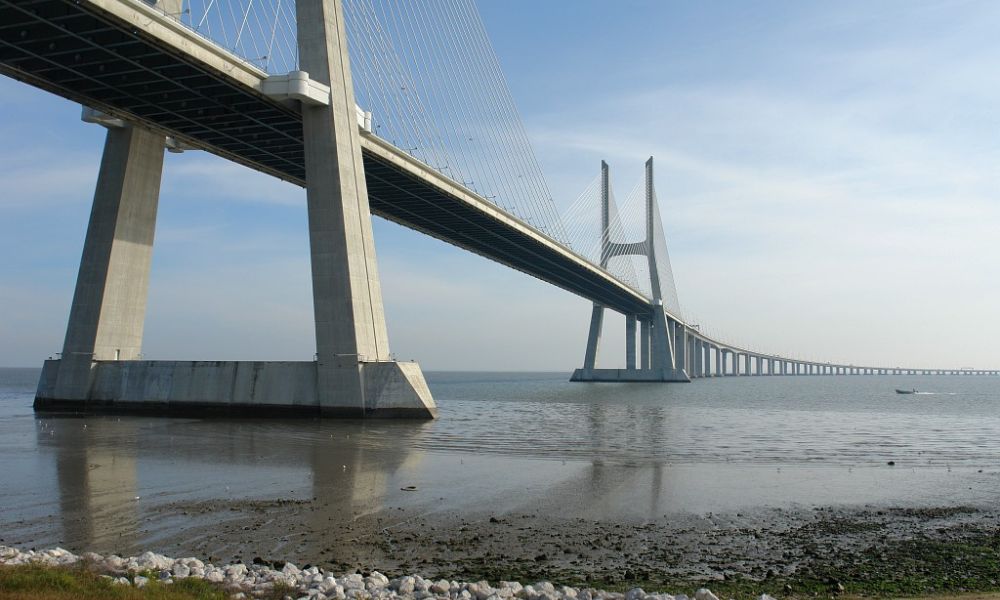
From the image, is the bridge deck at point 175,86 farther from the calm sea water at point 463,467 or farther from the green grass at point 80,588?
the green grass at point 80,588

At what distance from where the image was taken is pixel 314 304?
3005 centimetres

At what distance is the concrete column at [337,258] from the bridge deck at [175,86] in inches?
70.2

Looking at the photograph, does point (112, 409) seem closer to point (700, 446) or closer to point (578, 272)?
point (700, 446)

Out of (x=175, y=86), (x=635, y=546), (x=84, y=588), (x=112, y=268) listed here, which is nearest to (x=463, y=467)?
(x=635, y=546)

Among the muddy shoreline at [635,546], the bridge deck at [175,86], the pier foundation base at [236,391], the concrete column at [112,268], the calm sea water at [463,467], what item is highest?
the bridge deck at [175,86]

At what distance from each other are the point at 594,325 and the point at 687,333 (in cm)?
2293

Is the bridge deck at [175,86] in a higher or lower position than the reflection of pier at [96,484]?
higher

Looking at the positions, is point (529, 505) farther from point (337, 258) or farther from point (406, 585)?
point (337, 258)

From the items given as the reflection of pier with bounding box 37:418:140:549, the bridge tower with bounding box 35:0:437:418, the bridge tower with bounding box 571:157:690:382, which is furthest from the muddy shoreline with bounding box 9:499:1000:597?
the bridge tower with bounding box 571:157:690:382

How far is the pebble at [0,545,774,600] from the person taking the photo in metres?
6.95

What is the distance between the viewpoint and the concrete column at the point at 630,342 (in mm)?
108938

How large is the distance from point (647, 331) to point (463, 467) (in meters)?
96.4

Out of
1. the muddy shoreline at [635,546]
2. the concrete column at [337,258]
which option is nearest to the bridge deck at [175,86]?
the concrete column at [337,258]

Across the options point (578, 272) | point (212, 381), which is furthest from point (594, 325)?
point (212, 381)
